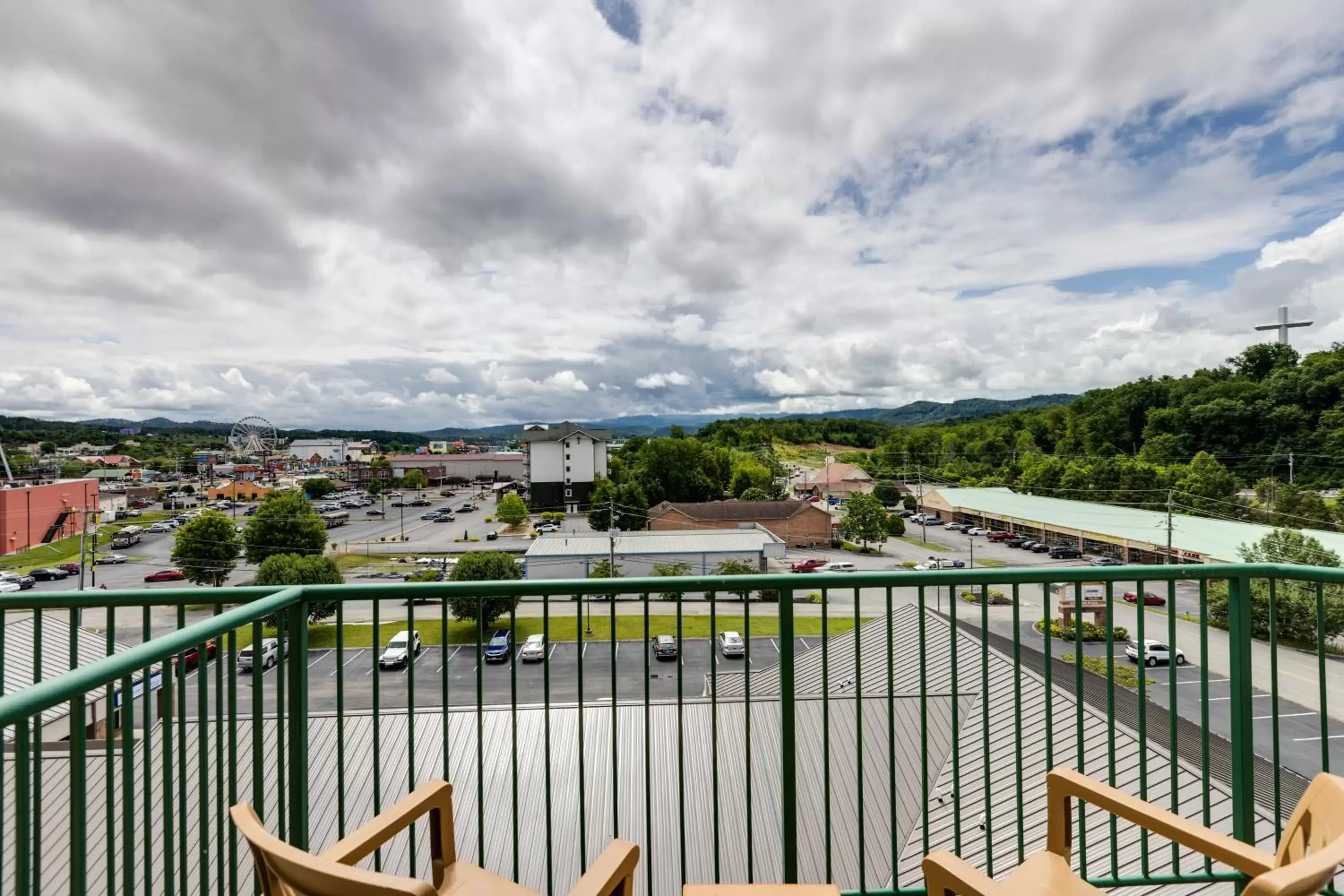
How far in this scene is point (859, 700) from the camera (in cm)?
186

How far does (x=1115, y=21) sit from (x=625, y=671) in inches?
707

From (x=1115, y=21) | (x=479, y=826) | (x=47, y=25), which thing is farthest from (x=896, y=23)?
(x=47, y=25)

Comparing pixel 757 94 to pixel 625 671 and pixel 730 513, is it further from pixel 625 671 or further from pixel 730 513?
pixel 730 513

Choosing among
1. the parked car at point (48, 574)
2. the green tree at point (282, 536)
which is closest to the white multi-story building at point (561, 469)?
the green tree at point (282, 536)

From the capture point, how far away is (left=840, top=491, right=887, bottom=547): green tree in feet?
114

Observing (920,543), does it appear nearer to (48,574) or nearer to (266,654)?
(266,654)

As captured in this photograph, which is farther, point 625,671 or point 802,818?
point 625,671

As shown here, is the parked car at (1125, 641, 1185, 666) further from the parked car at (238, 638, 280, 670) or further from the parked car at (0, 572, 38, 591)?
the parked car at (0, 572, 38, 591)

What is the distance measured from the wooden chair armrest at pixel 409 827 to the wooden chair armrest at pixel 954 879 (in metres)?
1.16

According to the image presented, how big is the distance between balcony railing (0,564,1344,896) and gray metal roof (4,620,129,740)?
0.01 meters

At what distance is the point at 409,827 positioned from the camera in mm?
1584

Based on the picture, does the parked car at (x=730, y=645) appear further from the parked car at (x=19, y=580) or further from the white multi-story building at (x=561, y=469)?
the white multi-story building at (x=561, y=469)

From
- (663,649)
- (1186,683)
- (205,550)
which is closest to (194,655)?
(663,649)

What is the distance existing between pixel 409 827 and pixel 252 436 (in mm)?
123470
